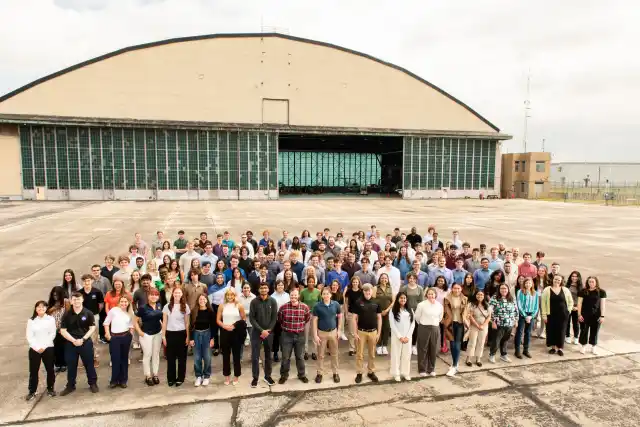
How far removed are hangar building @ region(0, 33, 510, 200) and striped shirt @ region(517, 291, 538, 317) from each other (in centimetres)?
4755

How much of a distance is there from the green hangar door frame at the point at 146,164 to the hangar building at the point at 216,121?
4.7 inches

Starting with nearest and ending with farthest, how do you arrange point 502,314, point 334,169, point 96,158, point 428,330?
point 428,330 → point 502,314 → point 96,158 → point 334,169

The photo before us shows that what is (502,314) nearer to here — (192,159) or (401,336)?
(401,336)

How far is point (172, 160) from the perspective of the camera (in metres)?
51.8

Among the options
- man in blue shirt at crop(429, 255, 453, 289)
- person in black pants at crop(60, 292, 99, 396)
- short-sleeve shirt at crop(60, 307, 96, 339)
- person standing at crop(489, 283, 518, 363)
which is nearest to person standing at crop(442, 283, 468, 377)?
person standing at crop(489, 283, 518, 363)

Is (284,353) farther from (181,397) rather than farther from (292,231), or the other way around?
(292,231)

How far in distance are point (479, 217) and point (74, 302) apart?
32.4 metres

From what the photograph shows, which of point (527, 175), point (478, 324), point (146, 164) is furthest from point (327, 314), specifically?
point (527, 175)

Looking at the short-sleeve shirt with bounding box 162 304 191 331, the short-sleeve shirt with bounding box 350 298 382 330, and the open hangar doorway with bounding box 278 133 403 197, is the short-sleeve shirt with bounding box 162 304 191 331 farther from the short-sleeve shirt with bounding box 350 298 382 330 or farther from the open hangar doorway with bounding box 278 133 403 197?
the open hangar doorway with bounding box 278 133 403 197

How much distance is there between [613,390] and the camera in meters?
7.29

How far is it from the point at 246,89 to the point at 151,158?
14.4 meters

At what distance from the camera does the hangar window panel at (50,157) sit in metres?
48.0

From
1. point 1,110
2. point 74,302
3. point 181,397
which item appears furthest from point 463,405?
point 1,110

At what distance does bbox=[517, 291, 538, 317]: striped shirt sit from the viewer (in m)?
8.64
